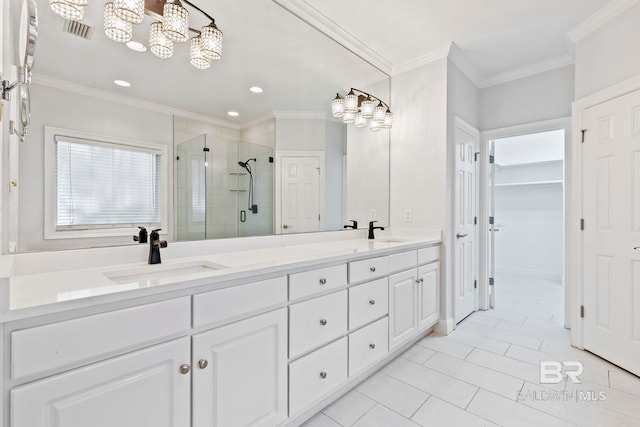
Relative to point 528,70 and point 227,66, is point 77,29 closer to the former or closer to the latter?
point 227,66

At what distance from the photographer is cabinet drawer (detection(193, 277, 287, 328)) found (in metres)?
1.14

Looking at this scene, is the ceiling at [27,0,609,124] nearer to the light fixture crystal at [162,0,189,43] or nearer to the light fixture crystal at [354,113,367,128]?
the light fixture crystal at [162,0,189,43]

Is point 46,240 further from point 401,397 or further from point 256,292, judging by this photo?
point 401,397

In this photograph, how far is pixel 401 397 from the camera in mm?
1835

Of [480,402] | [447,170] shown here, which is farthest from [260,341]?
[447,170]

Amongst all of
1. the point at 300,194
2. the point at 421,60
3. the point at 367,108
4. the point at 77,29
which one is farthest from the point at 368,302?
the point at 421,60

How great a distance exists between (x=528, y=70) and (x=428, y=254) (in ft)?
7.61

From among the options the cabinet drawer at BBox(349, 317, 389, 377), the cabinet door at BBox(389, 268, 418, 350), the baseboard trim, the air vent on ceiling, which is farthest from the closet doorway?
the air vent on ceiling

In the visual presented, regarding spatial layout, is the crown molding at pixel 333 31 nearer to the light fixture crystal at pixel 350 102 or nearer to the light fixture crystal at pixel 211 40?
the light fixture crystal at pixel 350 102

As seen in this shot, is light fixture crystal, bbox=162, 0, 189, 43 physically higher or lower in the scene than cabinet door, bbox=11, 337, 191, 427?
higher

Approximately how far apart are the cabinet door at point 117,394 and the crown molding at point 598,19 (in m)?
3.49

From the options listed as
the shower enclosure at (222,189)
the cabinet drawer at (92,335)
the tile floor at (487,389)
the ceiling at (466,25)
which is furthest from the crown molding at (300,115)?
the tile floor at (487,389)

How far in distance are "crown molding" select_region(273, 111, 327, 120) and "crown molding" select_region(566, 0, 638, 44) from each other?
2.21 meters

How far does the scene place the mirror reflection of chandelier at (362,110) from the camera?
263 cm
